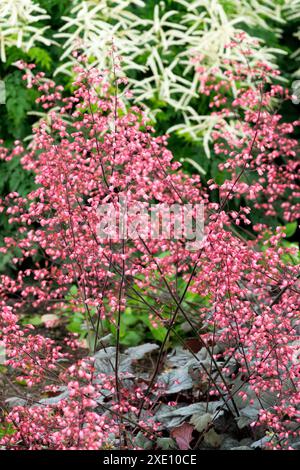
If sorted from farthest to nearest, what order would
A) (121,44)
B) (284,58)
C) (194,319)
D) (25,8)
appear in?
1. (284,58)
2. (25,8)
3. (121,44)
4. (194,319)

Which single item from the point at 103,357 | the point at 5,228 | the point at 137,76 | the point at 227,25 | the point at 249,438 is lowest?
the point at 5,228

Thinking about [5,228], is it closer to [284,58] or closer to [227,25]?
[227,25]

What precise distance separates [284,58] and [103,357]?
4144 mm

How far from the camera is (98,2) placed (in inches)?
225

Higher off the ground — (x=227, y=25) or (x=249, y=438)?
(x=227, y=25)

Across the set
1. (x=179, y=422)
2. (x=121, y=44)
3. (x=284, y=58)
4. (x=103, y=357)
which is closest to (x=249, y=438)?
(x=179, y=422)

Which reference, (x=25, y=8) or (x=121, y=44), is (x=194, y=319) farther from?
(x=25, y=8)

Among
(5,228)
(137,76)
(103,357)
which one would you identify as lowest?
(5,228)

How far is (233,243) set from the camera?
2.82m

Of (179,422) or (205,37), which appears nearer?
(179,422)

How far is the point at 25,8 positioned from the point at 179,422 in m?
3.69
